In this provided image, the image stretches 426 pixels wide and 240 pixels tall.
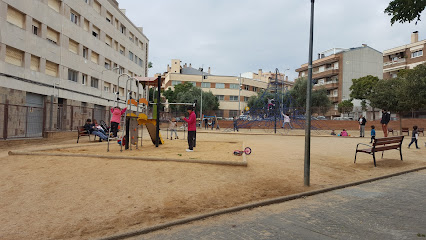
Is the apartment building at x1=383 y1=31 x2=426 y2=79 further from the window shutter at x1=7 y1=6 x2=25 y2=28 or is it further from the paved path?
the window shutter at x1=7 y1=6 x2=25 y2=28

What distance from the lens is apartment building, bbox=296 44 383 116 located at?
5269 centimetres

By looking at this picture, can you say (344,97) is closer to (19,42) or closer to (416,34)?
(416,34)

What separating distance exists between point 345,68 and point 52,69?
49.4 metres

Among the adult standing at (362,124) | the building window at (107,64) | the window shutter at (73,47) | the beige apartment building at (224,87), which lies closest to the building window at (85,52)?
the window shutter at (73,47)

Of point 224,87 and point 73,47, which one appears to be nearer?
point 73,47

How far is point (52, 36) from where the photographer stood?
20.8 meters

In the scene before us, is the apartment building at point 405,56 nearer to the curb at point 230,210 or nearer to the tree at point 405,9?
the tree at point 405,9

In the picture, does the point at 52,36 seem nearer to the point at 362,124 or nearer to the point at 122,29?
the point at 122,29

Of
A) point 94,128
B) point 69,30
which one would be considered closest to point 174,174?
point 94,128

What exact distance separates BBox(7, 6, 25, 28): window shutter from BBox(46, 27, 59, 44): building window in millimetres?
2477

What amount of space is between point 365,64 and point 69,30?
5257cm

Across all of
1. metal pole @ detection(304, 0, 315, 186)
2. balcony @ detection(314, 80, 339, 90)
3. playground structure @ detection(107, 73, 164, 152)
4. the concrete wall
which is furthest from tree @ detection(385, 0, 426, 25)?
the concrete wall

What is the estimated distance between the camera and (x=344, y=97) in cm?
5238

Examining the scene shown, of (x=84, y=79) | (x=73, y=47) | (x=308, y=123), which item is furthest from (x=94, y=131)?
(x=84, y=79)
